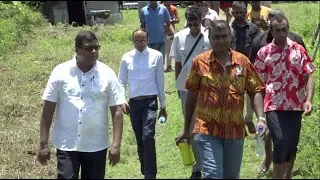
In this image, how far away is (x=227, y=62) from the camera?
18.2ft

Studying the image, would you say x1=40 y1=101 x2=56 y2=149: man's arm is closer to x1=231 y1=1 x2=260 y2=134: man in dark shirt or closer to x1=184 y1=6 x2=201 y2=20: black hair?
x1=184 y1=6 x2=201 y2=20: black hair

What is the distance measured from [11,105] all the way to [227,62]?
6397 millimetres

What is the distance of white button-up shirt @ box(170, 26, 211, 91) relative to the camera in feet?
24.9

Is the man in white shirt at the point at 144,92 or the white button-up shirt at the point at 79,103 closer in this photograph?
the white button-up shirt at the point at 79,103

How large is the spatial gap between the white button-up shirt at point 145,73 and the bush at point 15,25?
28.9ft

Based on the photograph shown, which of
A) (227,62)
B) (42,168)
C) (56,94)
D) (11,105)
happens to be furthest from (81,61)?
(11,105)

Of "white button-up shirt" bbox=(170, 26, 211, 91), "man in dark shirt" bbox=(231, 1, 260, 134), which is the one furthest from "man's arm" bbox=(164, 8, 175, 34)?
"white button-up shirt" bbox=(170, 26, 211, 91)

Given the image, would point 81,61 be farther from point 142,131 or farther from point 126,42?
point 126,42

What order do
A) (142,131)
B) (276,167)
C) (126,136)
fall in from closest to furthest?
(276,167) → (142,131) → (126,136)

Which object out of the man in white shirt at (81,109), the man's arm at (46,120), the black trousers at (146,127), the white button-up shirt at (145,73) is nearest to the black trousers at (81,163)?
the man in white shirt at (81,109)

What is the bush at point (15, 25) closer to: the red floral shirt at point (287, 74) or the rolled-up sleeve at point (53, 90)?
the red floral shirt at point (287, 74)

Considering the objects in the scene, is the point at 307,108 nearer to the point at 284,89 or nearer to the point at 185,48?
the point at 284,89

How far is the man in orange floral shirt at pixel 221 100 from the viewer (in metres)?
5.49

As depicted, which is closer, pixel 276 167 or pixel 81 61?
pixel 81 61
